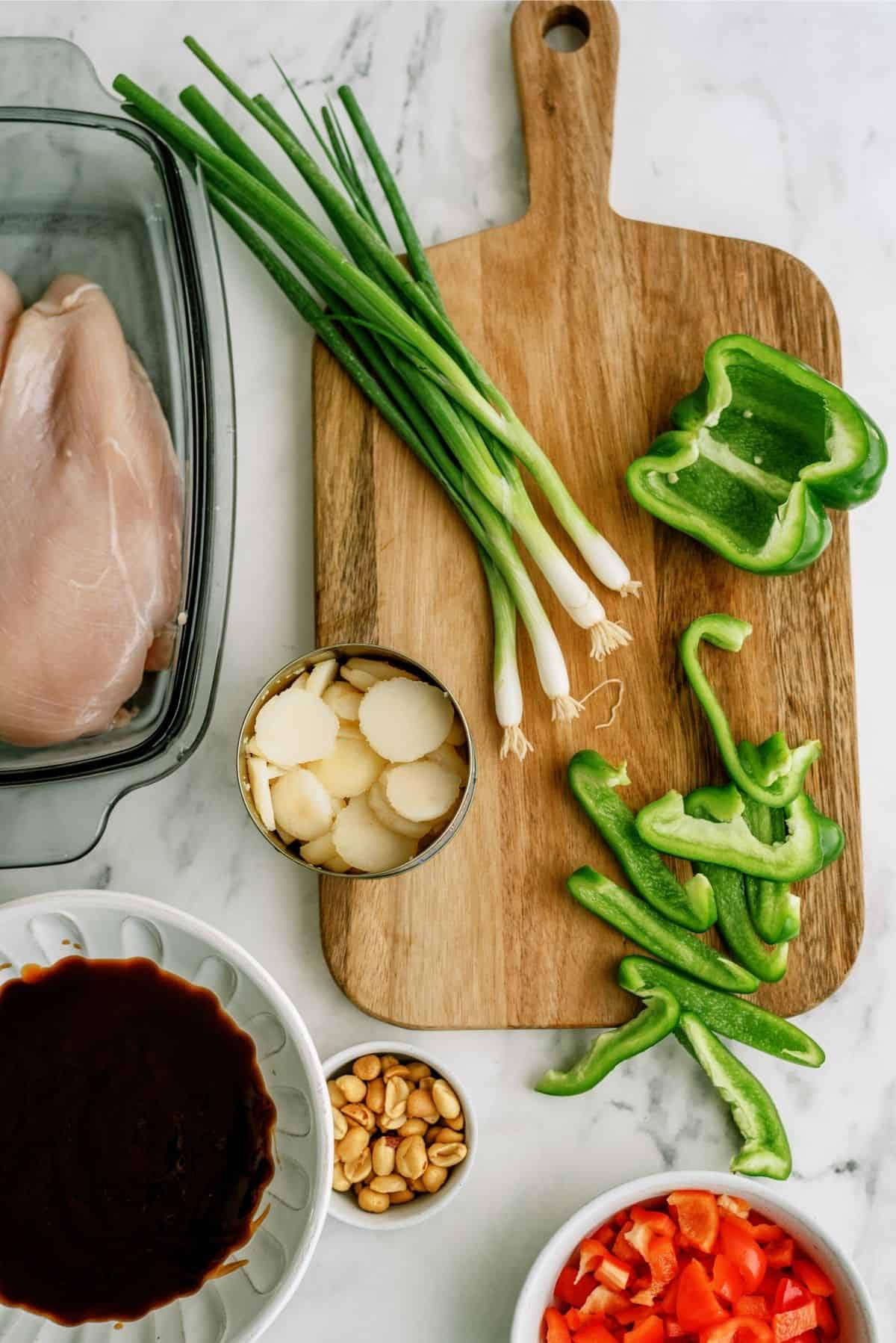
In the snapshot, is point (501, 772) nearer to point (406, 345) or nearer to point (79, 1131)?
point (406, 345)

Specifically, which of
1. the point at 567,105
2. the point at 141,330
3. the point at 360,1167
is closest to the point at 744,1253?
the point at 360,1167

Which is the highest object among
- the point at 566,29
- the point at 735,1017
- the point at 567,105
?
the point at 566,29

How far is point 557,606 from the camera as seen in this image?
5.62 feet

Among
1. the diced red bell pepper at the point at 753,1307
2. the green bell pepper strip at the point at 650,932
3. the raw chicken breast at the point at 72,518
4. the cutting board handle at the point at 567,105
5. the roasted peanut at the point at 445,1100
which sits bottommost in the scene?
the diced red bell pepper at the point at 753,1307

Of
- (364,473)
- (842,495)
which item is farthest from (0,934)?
(842,495)

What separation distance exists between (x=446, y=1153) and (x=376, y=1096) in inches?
5.2

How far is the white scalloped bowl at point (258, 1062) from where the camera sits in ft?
4.86

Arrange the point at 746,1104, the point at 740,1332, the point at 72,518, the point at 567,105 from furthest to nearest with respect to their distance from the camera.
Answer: the point at 567,105, the point at 746,1104, the point at 740,1332, the point at 72,518

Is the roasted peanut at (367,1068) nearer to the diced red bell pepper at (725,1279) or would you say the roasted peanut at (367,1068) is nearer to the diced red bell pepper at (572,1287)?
the diced red bell pepper at (572,1287)

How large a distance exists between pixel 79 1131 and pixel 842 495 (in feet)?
4.52

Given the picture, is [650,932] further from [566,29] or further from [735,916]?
[566,29]

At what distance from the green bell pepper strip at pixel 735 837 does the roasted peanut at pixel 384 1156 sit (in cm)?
58

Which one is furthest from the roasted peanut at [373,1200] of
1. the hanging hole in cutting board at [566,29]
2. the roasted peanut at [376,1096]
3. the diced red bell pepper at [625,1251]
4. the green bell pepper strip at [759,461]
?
the hanging hole in cutting board at [566,29]

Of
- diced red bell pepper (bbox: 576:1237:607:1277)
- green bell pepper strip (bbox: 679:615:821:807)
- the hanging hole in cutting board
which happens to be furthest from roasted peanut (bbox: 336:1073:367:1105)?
the hanging hole in cutting board
